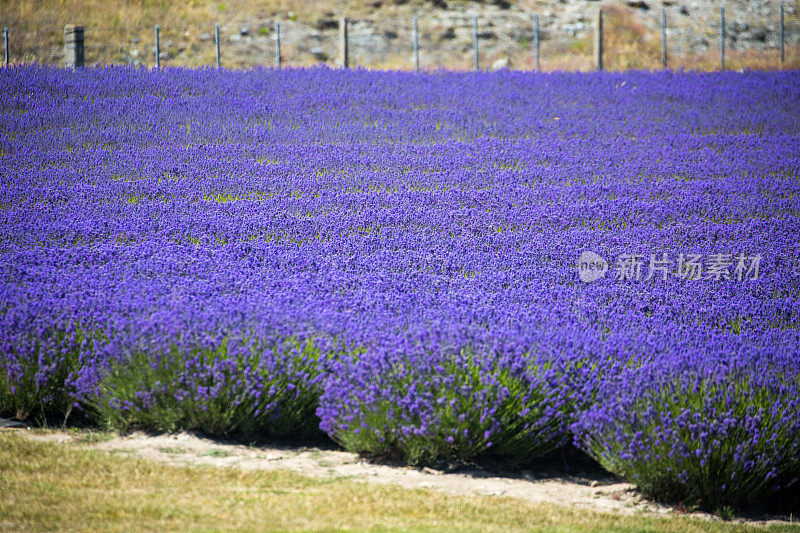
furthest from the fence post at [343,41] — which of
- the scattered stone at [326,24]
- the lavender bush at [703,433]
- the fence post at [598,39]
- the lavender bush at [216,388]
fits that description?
the lavender bush at [703,433]

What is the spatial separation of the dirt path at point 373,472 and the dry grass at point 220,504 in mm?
166

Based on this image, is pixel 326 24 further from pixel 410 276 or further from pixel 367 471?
pixel 367 471

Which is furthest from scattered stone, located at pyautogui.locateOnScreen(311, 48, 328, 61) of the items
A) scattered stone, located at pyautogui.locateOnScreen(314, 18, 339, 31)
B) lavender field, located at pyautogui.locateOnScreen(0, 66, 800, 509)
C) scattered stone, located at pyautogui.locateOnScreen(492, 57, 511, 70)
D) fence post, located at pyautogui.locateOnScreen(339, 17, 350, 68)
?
lavender field, located at pyautogui.locateOnScreen(0, 66, 800, 509)

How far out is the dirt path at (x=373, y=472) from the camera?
4.27 metres

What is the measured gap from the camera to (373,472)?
174 inches

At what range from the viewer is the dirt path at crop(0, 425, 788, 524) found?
427 centimetres

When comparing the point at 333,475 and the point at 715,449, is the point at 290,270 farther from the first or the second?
the point at 715,449

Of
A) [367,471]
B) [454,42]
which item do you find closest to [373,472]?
[367,471]

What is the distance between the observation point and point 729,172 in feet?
33.7

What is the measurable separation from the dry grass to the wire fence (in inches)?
685

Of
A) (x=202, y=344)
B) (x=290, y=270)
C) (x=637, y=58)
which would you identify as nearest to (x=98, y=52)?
(x=637, y=58)

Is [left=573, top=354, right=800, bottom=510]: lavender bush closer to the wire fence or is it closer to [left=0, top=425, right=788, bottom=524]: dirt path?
[left=0, top=425, right=788, bottom=524]: dirt path

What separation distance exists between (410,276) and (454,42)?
19310 mm

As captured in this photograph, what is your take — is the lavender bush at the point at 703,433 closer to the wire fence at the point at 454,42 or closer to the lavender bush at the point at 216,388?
the lavender bush at the point at 216,388
